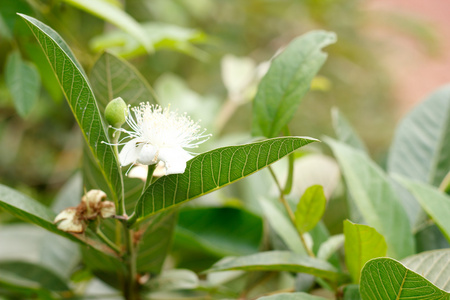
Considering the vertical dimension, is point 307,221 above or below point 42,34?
below

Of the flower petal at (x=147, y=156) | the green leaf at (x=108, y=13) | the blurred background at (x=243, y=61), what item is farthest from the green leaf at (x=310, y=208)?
the blurred background at (x=243, y=61)

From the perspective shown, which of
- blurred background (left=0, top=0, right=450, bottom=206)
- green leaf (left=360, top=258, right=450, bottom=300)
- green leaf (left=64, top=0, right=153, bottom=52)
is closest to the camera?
green leaf (left=360, top=258, right=450, bottom=300)

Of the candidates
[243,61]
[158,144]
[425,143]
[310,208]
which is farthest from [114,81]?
[243,61]

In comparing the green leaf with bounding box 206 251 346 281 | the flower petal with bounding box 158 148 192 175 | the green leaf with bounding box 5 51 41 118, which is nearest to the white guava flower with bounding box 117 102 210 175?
the flower petal with bounding box 158 148 192 175

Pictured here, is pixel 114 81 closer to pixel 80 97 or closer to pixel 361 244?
pixel 80 97

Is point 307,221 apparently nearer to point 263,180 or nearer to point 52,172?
point 263,180

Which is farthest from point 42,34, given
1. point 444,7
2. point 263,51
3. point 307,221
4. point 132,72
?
point 444,7

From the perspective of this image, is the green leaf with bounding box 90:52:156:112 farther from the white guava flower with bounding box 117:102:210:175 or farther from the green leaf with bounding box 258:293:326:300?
the green leaf with bounding box 258:293:326:300
